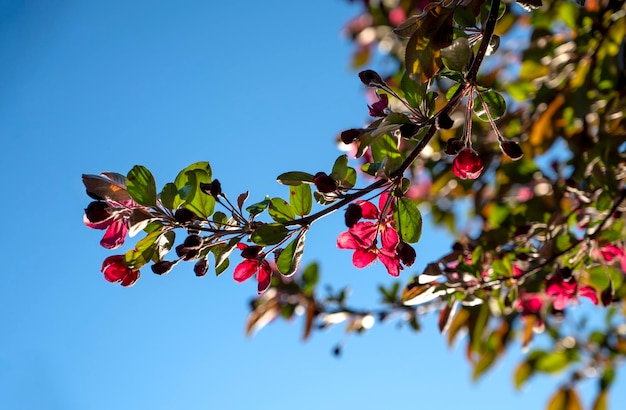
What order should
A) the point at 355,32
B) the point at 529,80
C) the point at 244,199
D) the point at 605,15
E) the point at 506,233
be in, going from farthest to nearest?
1. the point at 355,32
2. the point at 529,80
3. the point at 605,15
4. the point at 506,233
5. the point at 244,199

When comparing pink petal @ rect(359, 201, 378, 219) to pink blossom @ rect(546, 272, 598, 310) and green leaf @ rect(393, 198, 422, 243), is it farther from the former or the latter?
pink blossom @ rect(546, 272, 598, 310)

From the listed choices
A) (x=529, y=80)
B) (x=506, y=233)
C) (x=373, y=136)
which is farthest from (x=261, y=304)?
(x=373, y=136)

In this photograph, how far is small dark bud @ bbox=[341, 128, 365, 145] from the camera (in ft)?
3.26

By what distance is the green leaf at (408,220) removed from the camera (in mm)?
1046

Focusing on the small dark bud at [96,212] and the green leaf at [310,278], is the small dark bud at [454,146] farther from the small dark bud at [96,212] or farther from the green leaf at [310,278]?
the green leaf at [310,278]

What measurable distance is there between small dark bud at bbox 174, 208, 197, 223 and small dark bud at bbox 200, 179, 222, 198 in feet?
0.15

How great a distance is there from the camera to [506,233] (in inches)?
69.4

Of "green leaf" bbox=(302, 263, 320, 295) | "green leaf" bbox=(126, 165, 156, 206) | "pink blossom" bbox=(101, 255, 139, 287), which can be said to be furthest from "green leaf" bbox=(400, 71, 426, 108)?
"green leaf" bbox=(302, 263, 320, 295)

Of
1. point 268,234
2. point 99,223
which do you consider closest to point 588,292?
point 268,234

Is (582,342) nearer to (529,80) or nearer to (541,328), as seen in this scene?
(541,328)

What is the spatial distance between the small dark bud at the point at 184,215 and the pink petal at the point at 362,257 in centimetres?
32

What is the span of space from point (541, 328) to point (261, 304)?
→ 3.73ft

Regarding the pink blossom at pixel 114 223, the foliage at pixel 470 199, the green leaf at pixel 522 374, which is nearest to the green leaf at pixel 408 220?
the foliage at pixel 470 199

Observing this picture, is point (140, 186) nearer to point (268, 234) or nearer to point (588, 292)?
point (268, 234)
